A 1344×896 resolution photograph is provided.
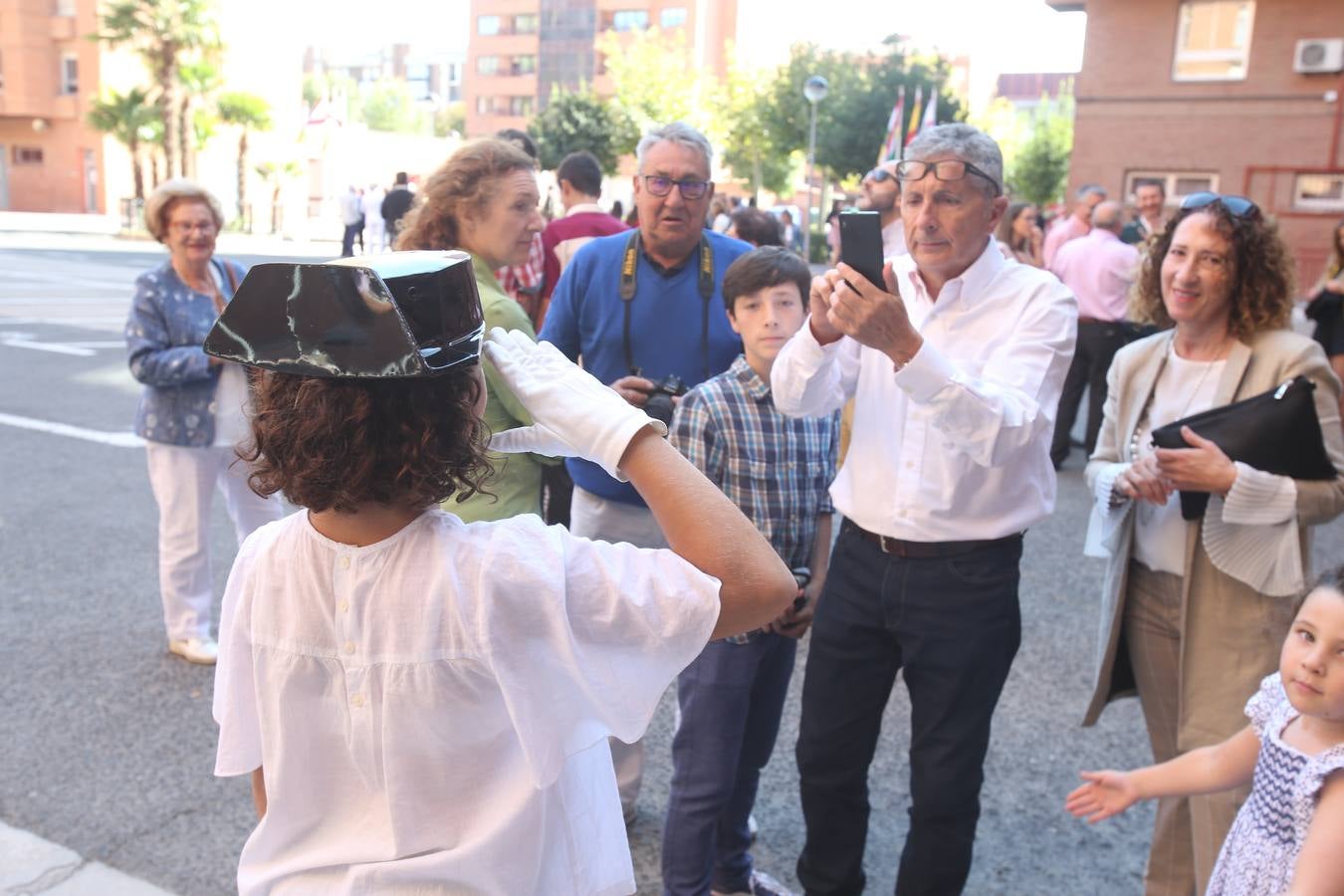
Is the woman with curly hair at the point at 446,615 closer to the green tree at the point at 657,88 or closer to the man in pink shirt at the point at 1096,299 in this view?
the man in pink shirt at the point at 1096,299

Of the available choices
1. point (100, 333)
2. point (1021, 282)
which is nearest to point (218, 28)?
point (100, 333)

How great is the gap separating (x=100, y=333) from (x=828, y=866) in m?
13.1

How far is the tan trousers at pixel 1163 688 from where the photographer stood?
9.46ft

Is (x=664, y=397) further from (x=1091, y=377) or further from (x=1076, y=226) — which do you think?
(x=1076, y=226)

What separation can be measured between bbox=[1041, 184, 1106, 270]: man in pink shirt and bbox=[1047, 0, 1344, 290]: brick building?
13852mm

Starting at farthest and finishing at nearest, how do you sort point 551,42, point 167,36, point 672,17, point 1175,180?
point 551,42 < point 672,17 < point 167,36 < point 1175,180

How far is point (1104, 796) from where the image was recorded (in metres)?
2.18

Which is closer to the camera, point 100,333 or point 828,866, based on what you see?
point 828,866

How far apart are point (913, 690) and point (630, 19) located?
81.1 metres

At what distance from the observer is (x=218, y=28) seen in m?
36.2

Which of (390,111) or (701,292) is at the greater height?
(390,111)

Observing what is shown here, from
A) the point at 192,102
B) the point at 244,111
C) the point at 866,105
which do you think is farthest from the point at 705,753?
the point at 244,111

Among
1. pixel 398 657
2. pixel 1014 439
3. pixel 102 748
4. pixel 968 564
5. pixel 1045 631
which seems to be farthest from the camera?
pixel 1045 631

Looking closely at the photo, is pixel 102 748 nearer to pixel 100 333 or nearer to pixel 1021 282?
pixel 1021 282
